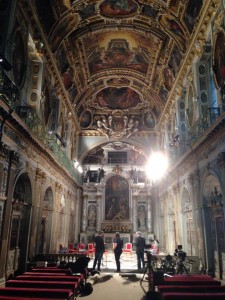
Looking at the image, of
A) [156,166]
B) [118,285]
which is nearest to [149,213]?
[156,166]

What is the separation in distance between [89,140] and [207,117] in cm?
1464

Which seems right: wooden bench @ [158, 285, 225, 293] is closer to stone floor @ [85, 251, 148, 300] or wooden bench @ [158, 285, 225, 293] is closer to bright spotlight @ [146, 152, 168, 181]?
stone floor @ [85, 251, 148, 300]

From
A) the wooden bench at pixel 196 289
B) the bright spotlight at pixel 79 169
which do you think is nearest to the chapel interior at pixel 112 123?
the bright spotlight at pixel 79 169

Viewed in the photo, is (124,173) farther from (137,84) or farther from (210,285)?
(210,285)

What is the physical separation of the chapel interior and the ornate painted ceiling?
3.0 inches

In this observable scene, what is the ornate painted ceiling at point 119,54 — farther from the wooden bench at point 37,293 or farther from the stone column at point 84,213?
the wooden bench at point 37,293

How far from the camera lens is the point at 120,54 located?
17.7 metres

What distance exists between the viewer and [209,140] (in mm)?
9898

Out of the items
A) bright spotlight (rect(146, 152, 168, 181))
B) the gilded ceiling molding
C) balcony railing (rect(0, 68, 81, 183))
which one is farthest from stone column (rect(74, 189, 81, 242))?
the gilded ceiling molding

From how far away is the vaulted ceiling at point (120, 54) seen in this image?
1248 cm

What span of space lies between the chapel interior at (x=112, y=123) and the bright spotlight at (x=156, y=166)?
0.16 meters

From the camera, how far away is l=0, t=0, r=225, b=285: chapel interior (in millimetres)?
9594

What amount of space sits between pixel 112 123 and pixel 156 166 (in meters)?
5.84

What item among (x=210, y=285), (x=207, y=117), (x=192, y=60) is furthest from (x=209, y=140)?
(x=210, y=285)
